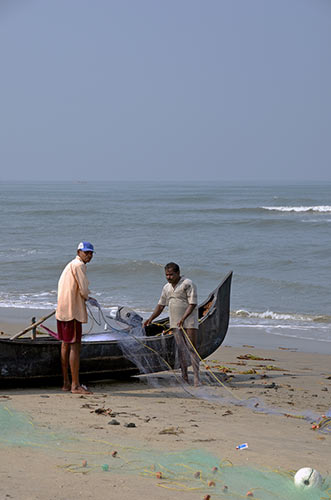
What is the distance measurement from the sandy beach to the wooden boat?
187 millimetres

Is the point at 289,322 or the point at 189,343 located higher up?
the point at 189,343

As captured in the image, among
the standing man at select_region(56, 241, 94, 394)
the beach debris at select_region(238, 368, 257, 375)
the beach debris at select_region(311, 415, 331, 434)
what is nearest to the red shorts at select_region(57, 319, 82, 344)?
the standing man at select_region(56, 241, 94, 394)

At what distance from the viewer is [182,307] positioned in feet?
26.3

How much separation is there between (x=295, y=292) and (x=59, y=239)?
1570 centimetres

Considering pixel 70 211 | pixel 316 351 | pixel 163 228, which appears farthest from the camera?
pixel 70 211

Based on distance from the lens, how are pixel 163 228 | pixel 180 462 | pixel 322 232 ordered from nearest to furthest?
pixel 180 462
pixel 322 232
pixel 163 228

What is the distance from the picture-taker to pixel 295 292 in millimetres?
17469

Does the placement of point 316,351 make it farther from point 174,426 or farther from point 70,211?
point 70,211

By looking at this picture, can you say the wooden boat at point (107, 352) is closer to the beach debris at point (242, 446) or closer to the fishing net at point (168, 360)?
the fishing net at point (168, 360)

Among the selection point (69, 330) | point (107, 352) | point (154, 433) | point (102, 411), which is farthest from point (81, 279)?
point (154, 433)

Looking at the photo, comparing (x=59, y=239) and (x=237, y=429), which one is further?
(x=59, y=239)

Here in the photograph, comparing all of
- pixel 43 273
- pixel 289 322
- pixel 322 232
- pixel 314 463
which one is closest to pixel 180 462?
pixel 314 463

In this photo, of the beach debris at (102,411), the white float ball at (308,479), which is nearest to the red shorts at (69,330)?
the beach debris at (102,411)

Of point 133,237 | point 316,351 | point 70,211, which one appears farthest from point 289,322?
point 70,211
